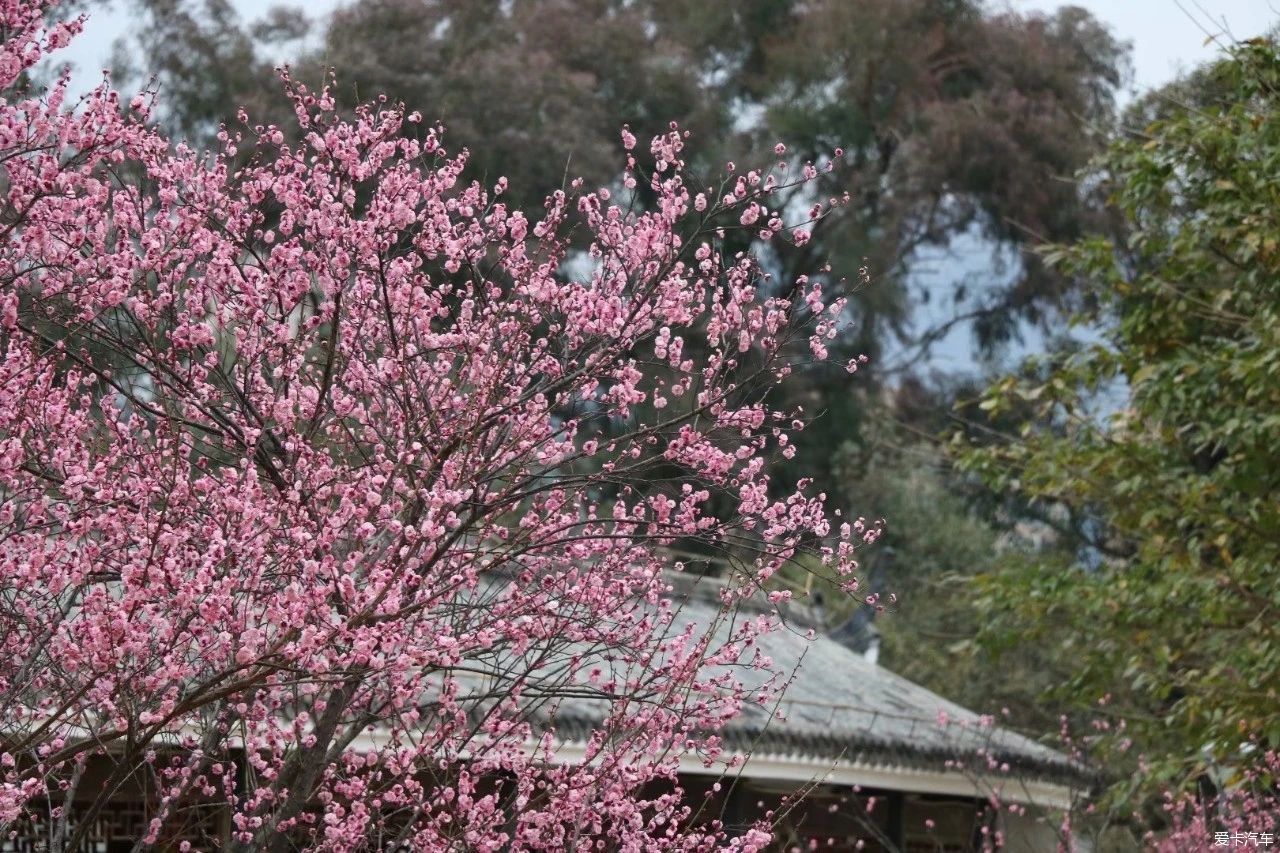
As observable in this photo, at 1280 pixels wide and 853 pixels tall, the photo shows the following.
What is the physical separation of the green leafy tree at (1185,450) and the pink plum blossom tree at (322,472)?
4164 mm

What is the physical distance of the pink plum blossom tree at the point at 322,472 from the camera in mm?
3494

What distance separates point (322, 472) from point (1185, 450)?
7.36 metres

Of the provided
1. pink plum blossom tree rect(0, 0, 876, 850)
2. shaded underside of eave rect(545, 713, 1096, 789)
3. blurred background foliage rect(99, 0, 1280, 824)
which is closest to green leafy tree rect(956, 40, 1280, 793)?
blurred background foliage rect(99, 0, 1280, 824)

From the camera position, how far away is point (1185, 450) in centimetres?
1002

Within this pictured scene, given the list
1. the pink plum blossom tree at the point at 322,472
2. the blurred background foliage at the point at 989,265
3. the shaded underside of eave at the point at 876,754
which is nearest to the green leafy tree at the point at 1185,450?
the blurred background foliage at the point at 989,265

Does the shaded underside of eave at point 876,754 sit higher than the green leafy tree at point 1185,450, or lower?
lower

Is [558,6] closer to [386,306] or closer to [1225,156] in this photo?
[1225,156]

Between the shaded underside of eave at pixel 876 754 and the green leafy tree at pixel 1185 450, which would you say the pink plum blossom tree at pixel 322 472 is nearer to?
the shaded underside of eave at pixel 876 754

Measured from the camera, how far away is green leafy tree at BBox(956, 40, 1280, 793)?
8.43 m

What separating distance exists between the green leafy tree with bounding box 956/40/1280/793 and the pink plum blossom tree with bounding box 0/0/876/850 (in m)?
4.16

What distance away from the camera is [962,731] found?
457 inches

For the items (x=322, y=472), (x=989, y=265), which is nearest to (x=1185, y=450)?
(x=322, y=472)

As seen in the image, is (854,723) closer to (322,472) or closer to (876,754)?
(876,754)

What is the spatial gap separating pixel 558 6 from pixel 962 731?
13869 millimetres
